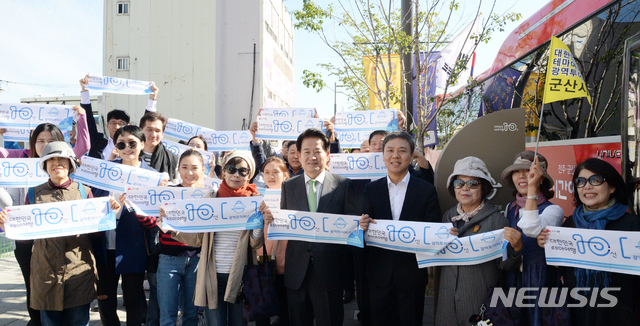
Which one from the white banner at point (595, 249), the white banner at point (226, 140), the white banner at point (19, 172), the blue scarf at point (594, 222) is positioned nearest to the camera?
the white banner at point (595, 249)

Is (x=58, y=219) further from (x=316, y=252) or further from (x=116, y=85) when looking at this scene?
(x=116, y=85)

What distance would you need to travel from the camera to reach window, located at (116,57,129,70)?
1814 cm

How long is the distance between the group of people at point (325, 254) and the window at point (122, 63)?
623 inches

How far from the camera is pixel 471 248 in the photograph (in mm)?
3160

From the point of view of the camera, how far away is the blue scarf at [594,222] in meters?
2.85

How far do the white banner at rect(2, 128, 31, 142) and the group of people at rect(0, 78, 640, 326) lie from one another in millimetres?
1737

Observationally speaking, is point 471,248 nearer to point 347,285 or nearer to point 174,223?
point 347,285

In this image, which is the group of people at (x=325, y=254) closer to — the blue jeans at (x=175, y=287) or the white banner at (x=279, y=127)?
the blue jeans at (x=175, y=287)

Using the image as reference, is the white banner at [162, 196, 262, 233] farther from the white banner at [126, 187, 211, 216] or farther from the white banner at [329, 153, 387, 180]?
the white banner at [329, 153, 387, 180]

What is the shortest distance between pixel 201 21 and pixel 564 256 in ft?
58.4

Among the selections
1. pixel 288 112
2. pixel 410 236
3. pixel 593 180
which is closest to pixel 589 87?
pixel 593 180

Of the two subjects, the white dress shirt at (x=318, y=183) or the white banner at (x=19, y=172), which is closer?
the white dress shirt at (x=318, y=183)

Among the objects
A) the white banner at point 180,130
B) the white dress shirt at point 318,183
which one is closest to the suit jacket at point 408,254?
the white dress shirt at point 318,183

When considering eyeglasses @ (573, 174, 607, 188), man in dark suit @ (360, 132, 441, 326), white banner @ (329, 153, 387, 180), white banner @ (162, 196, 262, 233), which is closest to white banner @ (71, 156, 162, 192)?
white banner @ (162, 196, 262, 233)
